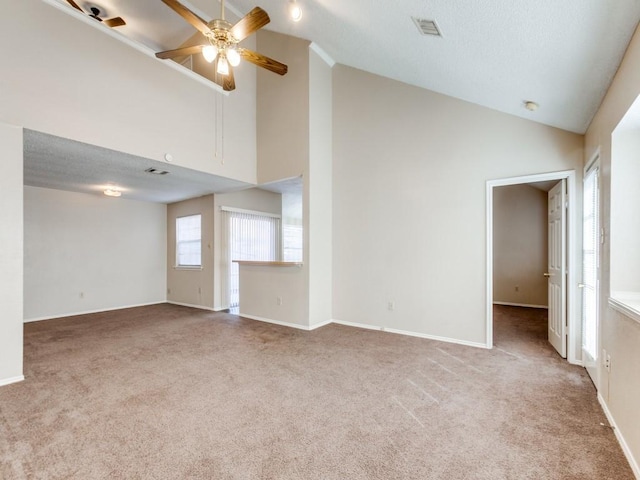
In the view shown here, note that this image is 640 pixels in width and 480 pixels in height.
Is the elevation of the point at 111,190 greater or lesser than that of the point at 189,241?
greater

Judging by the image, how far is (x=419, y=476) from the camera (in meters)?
1.62

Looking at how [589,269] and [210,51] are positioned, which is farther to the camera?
[589,269]

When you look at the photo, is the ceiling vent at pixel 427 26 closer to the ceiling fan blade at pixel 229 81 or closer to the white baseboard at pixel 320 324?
the ceiling fan blade at pixel 229 81

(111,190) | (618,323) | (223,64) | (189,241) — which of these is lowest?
(618,323)

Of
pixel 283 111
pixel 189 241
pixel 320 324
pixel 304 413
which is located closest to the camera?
pixel 304 413

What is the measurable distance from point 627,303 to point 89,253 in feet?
25.2

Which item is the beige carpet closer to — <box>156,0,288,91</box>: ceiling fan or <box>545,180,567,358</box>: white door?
<box>545,180,567,358</box>: white door

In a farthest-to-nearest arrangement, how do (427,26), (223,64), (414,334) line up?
1. (414,334)
2. (223,64)
3. (427,26)

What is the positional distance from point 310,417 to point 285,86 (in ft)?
15.2

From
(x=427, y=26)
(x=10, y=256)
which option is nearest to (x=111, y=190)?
(x=10, y=256)

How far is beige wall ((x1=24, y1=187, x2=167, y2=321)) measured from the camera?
5375mm

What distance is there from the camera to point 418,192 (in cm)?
410

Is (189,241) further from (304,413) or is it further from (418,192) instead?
(304,413)

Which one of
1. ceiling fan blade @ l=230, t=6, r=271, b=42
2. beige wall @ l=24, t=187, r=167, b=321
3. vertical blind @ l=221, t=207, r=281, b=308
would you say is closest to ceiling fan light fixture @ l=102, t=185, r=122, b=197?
beige wall @ l=24, t=187, r=167, b=321
